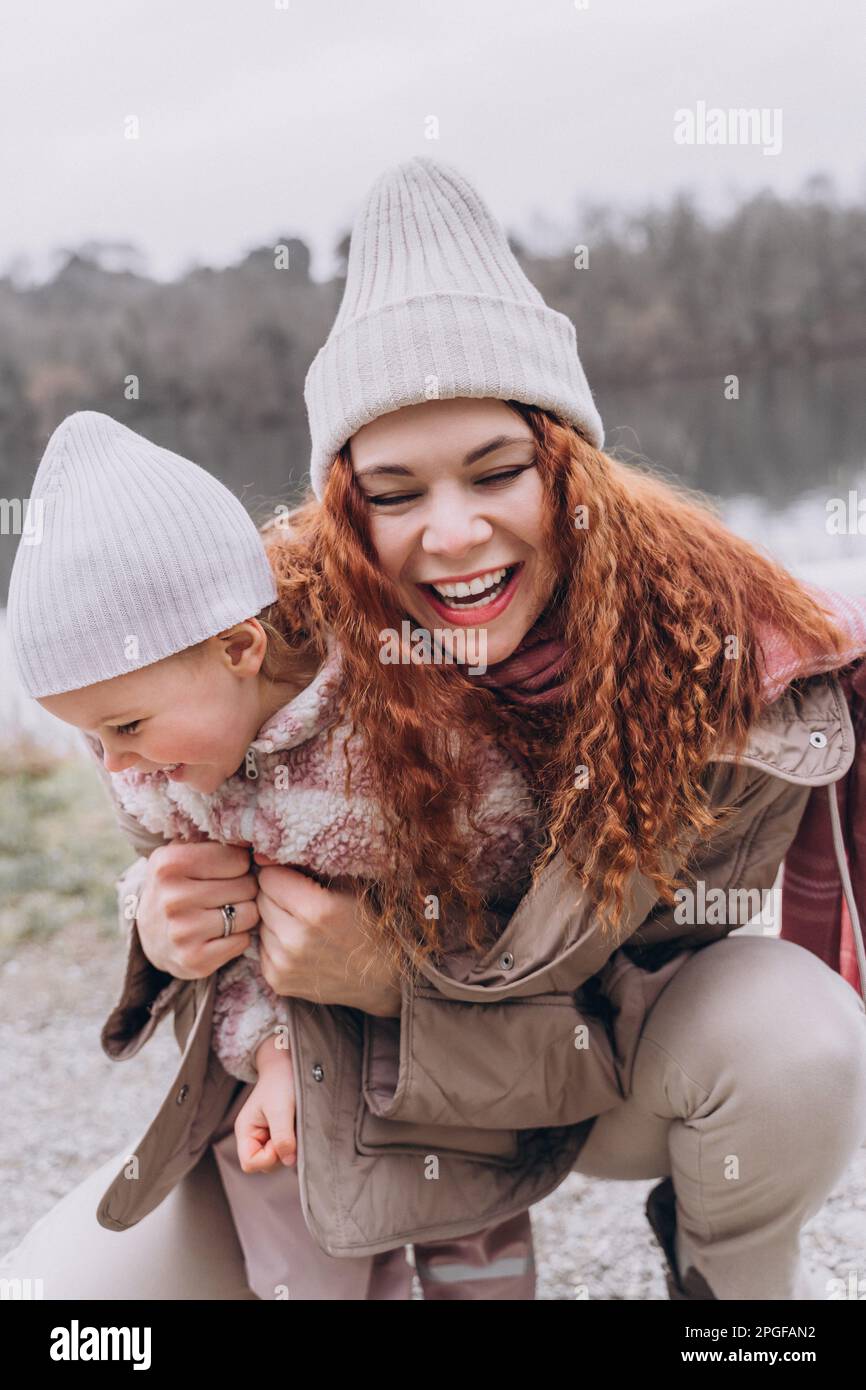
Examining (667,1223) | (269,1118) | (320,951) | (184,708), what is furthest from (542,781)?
(667,1223)

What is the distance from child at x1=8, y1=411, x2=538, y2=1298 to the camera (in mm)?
1505

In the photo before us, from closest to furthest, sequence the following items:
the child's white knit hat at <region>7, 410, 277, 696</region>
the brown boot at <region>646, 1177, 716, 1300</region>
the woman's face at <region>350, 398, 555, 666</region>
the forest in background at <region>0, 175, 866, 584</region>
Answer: the child's white knit hat at <region>7, 410, 277, 696</region>
the woman's face at <region>350, 398, 555, 666</region>
the brown boot at <region>646, 1177, 716, 1300</region>
the forest in background at <region>0, 175, 866, 584</region>

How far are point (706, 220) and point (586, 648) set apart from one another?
39.3ft

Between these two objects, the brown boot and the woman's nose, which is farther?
the brown boot

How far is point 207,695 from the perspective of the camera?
1.59m

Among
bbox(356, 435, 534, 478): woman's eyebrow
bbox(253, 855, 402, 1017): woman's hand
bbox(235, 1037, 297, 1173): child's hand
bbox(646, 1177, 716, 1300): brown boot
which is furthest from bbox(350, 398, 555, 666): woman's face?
bbox(646, 1177, 716, 1300): brown boot

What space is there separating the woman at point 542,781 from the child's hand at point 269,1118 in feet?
0.13

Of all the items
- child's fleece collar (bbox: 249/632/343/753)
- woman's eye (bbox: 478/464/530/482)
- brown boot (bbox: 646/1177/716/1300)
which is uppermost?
woman's eye (bbox: 478/464/530/482)

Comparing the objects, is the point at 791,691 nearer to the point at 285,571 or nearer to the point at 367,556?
the point at 367,556

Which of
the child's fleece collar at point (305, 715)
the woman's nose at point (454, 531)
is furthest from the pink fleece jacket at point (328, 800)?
the woman's nose at point (454, 531)

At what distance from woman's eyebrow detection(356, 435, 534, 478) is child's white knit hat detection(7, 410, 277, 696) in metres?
0.20

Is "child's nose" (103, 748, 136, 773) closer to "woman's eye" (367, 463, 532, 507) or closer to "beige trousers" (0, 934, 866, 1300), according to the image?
"woman's eye" (367, 463, 532, 507)

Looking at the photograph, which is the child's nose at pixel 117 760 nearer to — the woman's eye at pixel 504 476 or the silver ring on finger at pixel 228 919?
the silver ring on finger at pixel 228 919

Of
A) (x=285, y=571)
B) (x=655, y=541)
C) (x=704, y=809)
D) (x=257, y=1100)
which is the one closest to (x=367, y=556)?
(x=285, y=571)
